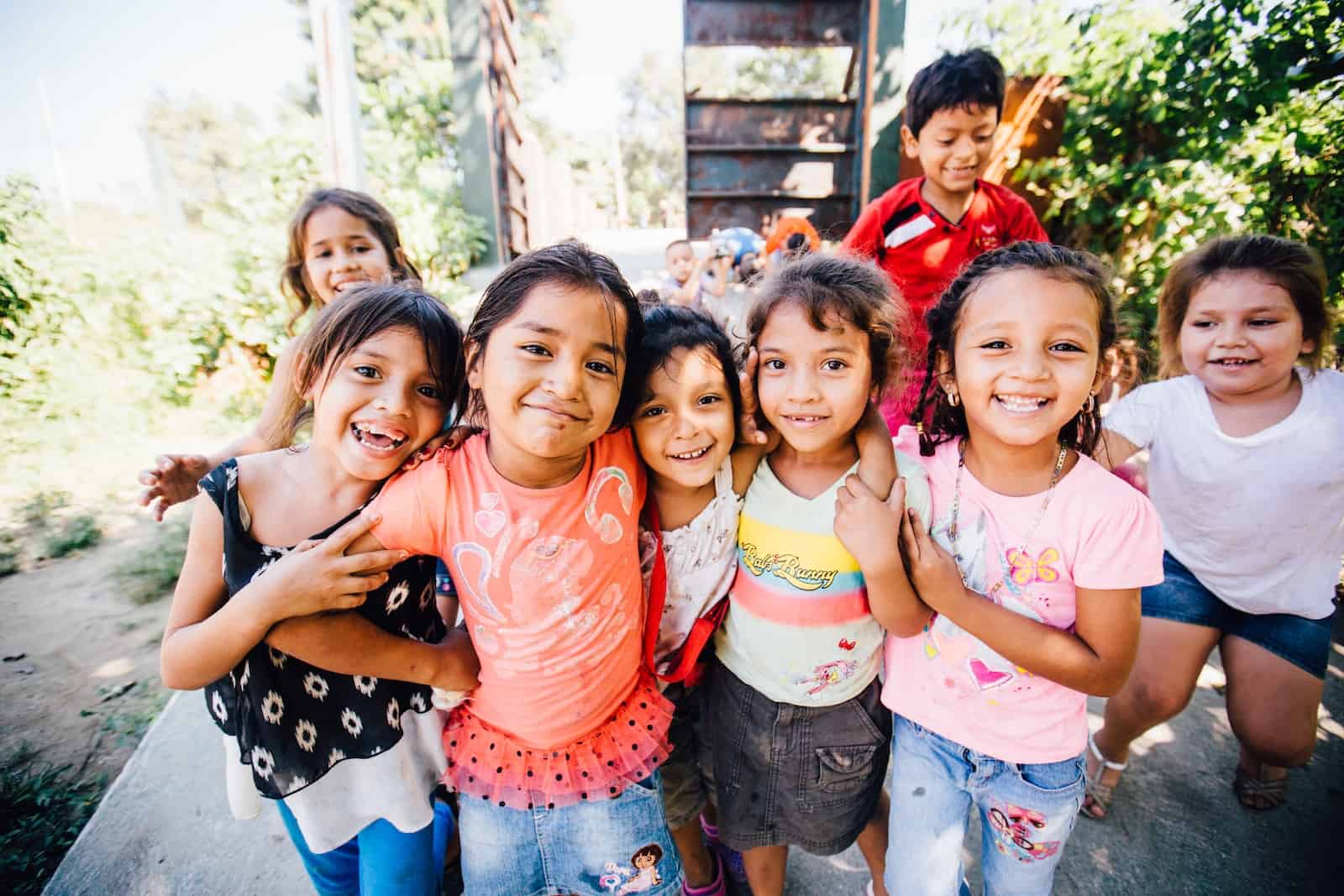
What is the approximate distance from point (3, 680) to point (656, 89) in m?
44.7

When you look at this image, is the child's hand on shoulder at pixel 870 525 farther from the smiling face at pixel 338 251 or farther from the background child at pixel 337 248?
the smiling face at pixel 338 251

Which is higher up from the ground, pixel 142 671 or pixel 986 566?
pixel 986 566

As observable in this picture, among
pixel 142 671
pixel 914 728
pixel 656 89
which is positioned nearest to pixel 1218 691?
pixel 914 728

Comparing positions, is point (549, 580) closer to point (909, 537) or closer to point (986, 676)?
point (909, 537)

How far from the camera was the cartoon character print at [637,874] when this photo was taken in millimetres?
1250

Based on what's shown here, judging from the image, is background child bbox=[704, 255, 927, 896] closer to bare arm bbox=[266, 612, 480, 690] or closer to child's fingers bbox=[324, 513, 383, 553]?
bare arm bbox=[266, 612, 480, 690]

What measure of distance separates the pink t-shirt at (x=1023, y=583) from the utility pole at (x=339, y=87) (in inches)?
161

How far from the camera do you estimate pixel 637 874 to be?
1.26 meters

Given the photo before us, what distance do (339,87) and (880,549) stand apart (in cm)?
430

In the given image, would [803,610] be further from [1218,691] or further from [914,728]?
[1218,691]

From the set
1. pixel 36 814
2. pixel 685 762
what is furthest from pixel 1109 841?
pixel 36 814

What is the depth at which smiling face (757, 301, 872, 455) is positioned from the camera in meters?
1.28

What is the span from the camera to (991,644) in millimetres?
1182

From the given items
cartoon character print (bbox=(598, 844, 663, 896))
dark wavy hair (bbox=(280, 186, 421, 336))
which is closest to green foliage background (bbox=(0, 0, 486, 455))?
dark wavy hair (bbox=(280, 186, 421, 336))
